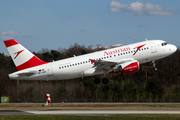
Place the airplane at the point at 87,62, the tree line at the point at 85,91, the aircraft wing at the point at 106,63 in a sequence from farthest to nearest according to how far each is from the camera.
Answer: the tree line at the point at 85,91, the airplane at the point at 87,62, the aircraft wing at the point at 106,63

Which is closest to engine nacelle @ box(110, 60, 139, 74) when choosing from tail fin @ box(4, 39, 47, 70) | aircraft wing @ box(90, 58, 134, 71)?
aircraft wing @ box(90, 58, 134, 71)

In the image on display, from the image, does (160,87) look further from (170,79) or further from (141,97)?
(170,79)

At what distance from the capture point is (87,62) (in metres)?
45.0

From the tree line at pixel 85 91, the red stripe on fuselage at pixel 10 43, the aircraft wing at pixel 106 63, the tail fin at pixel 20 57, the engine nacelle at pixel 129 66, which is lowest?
the tree line at pixel 85 91

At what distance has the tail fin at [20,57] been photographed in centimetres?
4609

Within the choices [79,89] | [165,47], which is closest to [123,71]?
[165,47]

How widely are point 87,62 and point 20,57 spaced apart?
11087 millimetres

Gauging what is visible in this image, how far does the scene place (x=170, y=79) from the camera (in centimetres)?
8069

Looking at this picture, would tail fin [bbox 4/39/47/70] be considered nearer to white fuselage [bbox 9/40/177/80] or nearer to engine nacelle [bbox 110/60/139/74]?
white fuselage [bbox 9/40/177/80]

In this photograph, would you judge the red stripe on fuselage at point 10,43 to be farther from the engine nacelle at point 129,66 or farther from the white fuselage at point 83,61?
the engine nacelle at point 129,66

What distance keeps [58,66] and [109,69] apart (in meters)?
8.32

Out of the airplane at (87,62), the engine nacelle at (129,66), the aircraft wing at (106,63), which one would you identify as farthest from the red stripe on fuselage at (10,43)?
the engine nacelle at (129,66)

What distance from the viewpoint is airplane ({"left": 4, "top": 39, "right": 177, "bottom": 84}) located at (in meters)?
44.6

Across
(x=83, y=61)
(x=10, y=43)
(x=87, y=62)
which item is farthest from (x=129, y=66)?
(x=10, y=43)
